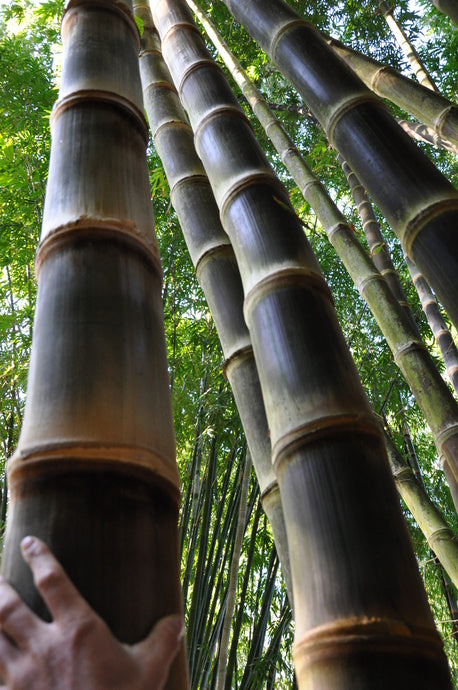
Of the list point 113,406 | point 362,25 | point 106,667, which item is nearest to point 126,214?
point 113,406

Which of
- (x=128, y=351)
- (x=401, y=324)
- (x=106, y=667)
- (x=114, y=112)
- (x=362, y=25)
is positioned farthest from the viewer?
(x=362, y=25)

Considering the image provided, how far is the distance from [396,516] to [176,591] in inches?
13.6

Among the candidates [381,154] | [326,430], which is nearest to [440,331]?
[381,154]

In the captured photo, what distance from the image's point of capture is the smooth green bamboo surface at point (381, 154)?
43.8 inches

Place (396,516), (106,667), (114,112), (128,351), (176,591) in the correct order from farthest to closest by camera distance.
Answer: (114,112)
(396,516)
(128,351)
(176,591)
(106,667)

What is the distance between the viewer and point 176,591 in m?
0.63

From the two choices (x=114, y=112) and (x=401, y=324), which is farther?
(x=401, y=324)

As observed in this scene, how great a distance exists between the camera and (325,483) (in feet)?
2.84

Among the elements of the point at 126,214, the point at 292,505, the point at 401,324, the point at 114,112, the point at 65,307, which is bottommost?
the point at 292,505

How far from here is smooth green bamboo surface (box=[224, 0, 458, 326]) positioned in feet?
3.65

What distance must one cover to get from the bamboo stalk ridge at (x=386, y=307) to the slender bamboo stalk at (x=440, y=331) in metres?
0.40

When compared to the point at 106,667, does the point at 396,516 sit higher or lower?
higher

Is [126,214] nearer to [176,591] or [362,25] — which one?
[176,591]

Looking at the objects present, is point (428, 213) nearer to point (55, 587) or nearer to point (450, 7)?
point (55, 587)
